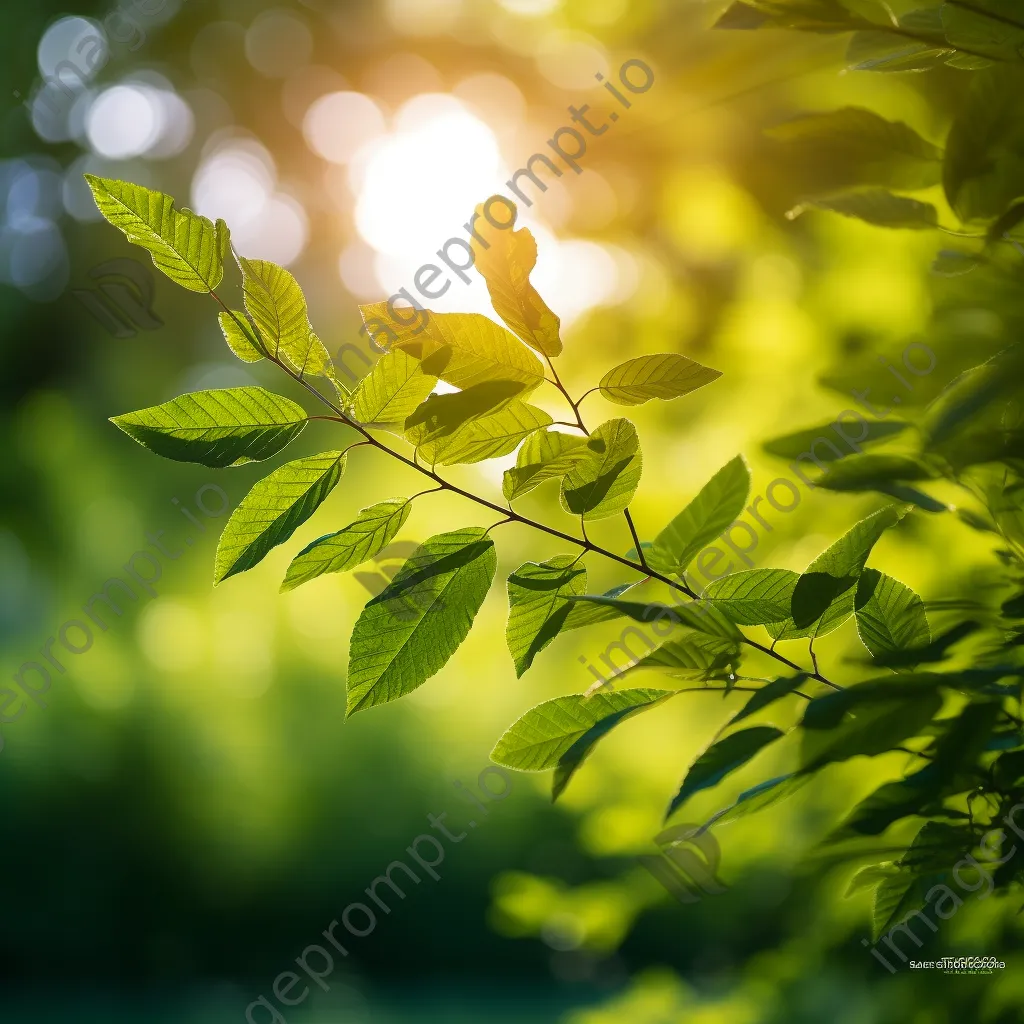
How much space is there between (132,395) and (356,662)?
3975 millimetres

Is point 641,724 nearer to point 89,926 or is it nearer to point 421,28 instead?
point 421,28

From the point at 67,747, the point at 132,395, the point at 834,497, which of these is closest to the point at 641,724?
the point at 834,497

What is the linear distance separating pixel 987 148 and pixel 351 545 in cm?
23

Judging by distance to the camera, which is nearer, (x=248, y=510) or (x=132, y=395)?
(x=248, y=510)

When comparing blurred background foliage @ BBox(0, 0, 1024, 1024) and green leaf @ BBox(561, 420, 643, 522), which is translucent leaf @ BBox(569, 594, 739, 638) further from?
blurred background foliage @ BBox(0, 0, 1024, 1024)

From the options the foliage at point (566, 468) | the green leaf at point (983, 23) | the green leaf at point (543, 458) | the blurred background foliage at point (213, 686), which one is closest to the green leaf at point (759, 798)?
the foliage at point (566, 468)

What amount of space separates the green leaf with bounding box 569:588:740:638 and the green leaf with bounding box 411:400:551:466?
0.06 m

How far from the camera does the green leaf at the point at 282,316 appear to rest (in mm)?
260

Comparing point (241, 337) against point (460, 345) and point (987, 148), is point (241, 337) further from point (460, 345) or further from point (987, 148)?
point (987, 148)

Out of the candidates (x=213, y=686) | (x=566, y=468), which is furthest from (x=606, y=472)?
(x=213, y=686)

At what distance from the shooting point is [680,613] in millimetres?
233

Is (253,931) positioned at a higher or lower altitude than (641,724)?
lower

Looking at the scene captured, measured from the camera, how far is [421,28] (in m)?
2.48

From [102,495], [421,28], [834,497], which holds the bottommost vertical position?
[102,495]
